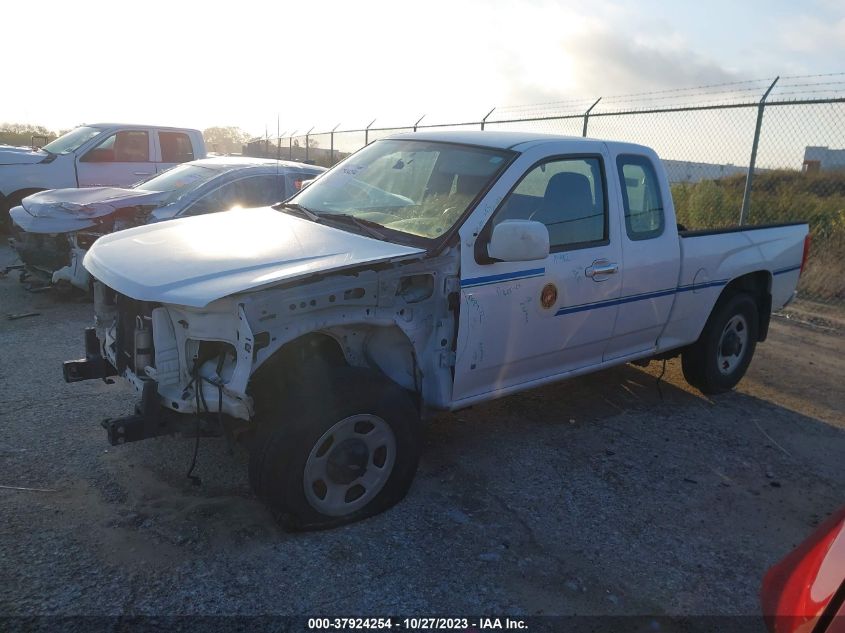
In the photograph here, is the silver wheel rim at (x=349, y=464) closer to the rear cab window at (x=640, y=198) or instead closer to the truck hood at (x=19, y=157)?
the rear cab window at (x=640, y=198)

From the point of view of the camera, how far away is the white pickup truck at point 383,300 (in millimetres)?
3188

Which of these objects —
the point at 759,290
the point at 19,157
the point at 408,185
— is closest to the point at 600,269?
the point at 408,185

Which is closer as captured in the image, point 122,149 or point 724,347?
point 724,347

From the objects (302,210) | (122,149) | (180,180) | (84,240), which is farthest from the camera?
(122,149)

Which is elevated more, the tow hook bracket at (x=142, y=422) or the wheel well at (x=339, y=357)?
the wheel well at (x=339, y=357)

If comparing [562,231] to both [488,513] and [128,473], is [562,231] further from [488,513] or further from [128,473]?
[128,473]

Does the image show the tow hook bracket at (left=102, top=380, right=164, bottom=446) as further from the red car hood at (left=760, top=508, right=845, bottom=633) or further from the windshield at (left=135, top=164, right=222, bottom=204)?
the windshield at (left=135, top=164, right=222, bottom=204)

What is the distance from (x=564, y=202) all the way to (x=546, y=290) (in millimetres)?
652

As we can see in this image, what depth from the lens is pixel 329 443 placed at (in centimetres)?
333

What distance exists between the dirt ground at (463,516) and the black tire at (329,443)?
0.45 ft

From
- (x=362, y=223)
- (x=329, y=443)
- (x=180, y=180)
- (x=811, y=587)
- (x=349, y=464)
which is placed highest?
(x=362, y=223)

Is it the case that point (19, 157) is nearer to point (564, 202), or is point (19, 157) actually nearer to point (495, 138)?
point (495, 138)

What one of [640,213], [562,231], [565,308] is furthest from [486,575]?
[640,213]

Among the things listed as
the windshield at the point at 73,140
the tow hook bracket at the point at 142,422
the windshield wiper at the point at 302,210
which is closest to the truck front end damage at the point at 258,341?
the tow hook bracket at the point at 142,422
